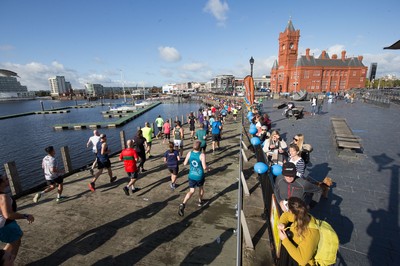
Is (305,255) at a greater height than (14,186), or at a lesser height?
greater

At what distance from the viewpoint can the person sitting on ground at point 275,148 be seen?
20.2ft

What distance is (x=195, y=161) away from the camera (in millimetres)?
5367

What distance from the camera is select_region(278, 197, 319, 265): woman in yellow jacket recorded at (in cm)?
229

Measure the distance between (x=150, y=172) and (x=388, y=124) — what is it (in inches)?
691

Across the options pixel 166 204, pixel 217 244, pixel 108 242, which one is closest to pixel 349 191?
pixel 217 244

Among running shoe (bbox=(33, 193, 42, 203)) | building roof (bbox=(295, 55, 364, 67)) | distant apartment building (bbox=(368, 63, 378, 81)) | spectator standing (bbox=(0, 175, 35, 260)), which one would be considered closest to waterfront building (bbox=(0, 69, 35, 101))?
building roof (bbox=(295, 55, 364, 67))

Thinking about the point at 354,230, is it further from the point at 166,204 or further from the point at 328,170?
the point at 166,204

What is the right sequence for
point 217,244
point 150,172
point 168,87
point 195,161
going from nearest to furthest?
point 217,244 < point 195,161 < point 150,172 < point 168,87

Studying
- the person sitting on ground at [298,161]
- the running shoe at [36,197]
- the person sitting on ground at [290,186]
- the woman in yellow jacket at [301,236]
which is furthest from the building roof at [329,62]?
the running shoe at [36,197]

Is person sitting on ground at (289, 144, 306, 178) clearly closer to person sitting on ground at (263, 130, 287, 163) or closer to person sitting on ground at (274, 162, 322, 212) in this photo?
person sitting on ground at (274, 162, 322, 212)

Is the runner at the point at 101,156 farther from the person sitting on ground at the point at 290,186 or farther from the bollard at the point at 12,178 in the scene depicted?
the person sitting on ground at the point at 290,186

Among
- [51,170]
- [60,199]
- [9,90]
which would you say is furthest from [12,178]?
[9,90]

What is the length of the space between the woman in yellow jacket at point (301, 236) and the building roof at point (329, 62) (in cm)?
7913

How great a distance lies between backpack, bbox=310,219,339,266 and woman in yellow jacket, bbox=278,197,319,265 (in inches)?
2.1
